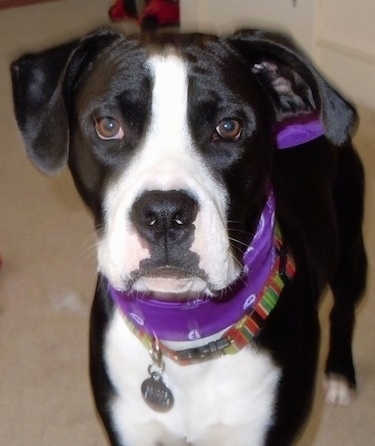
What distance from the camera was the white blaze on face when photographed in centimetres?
135

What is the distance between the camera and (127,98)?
144 centimetres

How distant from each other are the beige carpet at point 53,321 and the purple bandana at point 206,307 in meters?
0.75

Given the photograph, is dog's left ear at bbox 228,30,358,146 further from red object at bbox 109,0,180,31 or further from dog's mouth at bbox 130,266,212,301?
red object at bbox 109,0,180,31

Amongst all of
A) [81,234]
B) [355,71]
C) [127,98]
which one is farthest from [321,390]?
[355,71]

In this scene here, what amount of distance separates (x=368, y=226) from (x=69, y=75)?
5.49 feet

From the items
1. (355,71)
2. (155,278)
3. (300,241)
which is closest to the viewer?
(155,278)

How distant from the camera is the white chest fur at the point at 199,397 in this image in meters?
1.65

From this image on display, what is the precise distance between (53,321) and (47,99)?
1.27 meters

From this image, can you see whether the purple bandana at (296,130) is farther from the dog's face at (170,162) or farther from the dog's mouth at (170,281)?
the dog's mouth at (170,281)

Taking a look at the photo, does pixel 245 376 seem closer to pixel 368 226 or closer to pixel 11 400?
pixel 11 400

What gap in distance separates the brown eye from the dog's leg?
79cm

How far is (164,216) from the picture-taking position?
1.32m

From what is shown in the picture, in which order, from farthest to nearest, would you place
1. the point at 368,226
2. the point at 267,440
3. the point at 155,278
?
the point at 368,226
the point at 267,440
the point at 155,278

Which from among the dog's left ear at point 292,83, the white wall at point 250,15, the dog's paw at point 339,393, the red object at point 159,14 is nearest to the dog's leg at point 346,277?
the dog's paw at point 339,393
